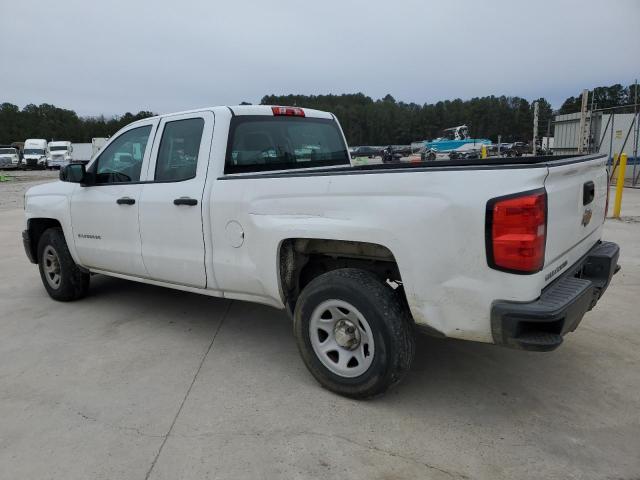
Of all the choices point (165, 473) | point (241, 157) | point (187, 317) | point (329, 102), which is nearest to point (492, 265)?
point (165, 473)

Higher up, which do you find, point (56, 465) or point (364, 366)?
point (364, 366)

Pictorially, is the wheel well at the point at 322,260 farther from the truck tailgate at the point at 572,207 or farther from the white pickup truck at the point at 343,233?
the truck tailgate at the point at 572,207

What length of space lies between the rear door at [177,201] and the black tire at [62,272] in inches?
56.9

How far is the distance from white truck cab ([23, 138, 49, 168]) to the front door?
47.2 m

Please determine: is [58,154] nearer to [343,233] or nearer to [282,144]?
[282,144]

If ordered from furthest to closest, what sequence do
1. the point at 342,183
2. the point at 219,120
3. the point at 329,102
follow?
the point at 329,102
the point at 219,120
the point at 342,183

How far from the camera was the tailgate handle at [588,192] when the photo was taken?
9.84 ft

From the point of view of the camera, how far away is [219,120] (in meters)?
3.85

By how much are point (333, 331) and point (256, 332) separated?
1452mm

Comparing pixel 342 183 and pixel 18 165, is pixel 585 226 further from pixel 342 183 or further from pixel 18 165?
pixel 18 165

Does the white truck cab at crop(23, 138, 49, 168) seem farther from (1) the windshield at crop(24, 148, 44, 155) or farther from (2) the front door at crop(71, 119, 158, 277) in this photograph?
(2) the front door at crop(71, 119, 158, 277)

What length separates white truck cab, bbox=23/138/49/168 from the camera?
45.4m

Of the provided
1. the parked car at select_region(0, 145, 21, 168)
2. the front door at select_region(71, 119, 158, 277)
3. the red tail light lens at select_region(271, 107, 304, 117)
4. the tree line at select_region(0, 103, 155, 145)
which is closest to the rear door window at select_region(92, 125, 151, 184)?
the front door at select_region(71, 119, 158, 277)

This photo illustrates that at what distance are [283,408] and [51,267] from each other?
12.0 ft
